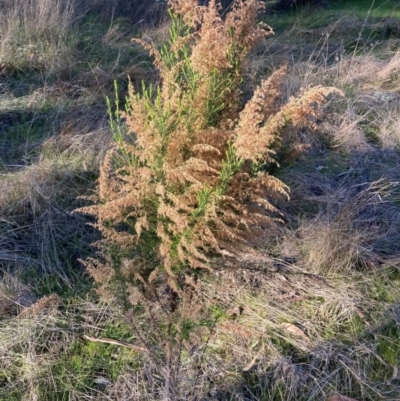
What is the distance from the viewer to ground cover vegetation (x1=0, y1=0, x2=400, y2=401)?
2059mm

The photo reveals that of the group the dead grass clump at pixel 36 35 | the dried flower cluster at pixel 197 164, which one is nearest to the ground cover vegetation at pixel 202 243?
the dried flower cluster at pixel 197 164

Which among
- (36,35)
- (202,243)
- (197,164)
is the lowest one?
(36,35)

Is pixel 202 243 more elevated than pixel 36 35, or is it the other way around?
pixel 202 243

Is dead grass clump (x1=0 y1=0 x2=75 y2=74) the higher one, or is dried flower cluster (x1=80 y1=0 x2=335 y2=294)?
dried flower cluster (x1=80 y1=0 x2=335 y2=294)

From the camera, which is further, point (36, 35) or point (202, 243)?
point (36, 35)

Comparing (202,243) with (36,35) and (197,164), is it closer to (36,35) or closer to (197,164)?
(197,164)

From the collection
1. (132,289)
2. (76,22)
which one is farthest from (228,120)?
(76,22)

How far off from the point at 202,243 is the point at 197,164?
31 cm

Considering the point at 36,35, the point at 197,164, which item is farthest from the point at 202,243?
the point at 36,35

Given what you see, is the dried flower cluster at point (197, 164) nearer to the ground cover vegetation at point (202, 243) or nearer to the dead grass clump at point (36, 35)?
the ground cover vegetation at point (202, 243)

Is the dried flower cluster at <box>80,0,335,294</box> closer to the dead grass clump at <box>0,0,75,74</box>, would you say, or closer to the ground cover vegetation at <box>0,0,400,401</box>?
the ground cover vegetation at <box>0,0,400,401</box>

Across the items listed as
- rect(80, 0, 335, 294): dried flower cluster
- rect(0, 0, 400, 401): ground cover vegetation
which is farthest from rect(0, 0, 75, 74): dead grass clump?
rect(80, 0, 335, 294): dried flower cluster

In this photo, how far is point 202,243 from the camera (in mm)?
2006

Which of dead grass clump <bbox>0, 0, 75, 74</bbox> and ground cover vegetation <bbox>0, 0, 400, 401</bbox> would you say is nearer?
ground cover vegetation <bbox>0, 0, 400, 401</bbox>
